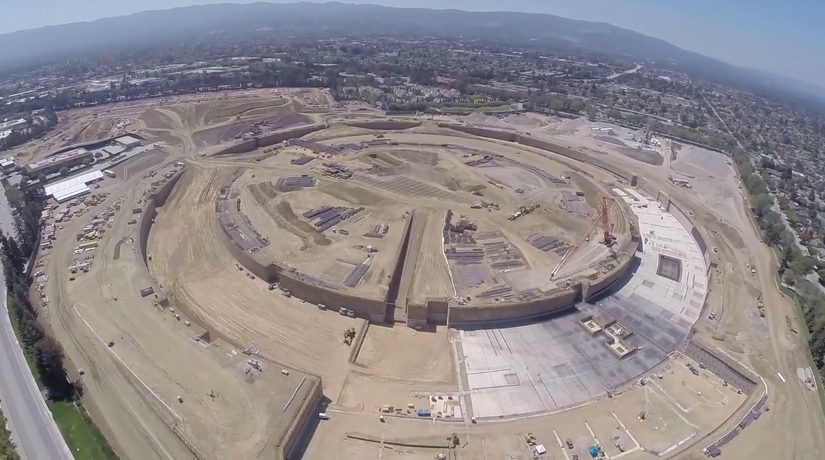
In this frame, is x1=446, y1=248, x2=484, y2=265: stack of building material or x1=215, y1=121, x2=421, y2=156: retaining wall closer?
x1=446, y1=248, x2=484, y2=265: stack of building material

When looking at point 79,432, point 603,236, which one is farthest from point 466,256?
point 79,432

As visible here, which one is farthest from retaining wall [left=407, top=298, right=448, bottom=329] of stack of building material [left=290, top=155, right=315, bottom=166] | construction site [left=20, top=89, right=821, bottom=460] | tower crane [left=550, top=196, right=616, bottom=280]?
stack of building material [left=290, top=155, right=315, bottom=166]

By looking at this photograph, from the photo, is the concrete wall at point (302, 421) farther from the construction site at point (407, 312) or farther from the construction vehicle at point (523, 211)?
the construction vehicle at point (523, 211)

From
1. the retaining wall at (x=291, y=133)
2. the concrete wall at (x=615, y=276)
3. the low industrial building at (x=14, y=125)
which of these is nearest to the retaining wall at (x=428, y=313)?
the concrete wall at (x=615, y=276)

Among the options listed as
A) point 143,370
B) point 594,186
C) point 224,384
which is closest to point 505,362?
point 224,384

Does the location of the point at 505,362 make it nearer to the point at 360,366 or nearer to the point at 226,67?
the point at 360,366

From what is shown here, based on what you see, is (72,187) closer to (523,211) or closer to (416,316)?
(416,316)

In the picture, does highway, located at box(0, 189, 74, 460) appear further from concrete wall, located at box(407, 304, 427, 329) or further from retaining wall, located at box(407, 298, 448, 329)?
retaining wall, located at box(407, 298, 448, 329)
